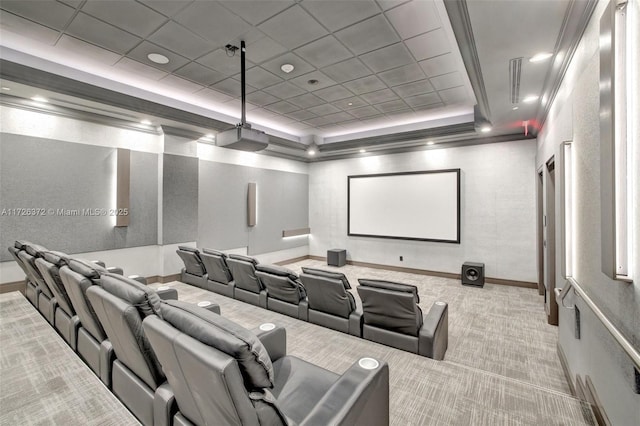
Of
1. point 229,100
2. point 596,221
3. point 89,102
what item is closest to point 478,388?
point 596,221

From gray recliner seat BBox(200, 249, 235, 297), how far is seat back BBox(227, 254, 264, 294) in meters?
0.23

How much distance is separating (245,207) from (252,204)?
18 centimetres

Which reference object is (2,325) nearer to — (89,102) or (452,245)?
(89,102)

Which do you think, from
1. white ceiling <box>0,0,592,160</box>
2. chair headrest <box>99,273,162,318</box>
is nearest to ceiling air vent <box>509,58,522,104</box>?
white ceiling <box>0,0,592,160</box>

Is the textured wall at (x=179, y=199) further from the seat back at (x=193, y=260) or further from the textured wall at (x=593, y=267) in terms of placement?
the textured wall at (x=593, y=267)

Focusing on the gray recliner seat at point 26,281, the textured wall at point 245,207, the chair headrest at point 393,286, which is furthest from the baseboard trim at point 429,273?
the gray recliner seat at point 26,281

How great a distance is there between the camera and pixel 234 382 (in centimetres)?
100

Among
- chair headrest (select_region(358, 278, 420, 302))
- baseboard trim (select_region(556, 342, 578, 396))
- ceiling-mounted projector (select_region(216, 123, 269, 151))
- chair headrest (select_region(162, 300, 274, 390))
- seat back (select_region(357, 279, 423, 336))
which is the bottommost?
baseboard trim (select_region(556, 342, 578, 396))

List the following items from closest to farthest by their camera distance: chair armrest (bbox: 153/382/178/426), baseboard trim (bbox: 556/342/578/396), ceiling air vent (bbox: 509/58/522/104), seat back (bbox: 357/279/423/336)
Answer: chair armrest (bbox: 153/382/178/426) < baseboard trim (bbox: 556/342/578/396) < seat back (bbox: 357/279/423/336) < ceiling air vent (bbox: 509/58/522/104)

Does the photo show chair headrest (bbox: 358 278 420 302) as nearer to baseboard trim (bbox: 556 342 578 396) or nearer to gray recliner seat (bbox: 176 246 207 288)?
baseboard trim (bbox: 556 342 578 396)

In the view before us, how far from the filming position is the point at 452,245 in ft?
21.1

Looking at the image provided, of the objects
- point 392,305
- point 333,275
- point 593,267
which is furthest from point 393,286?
point 593,267

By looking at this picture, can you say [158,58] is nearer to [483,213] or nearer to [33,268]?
[33,268]

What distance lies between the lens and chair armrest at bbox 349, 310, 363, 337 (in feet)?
10.2
